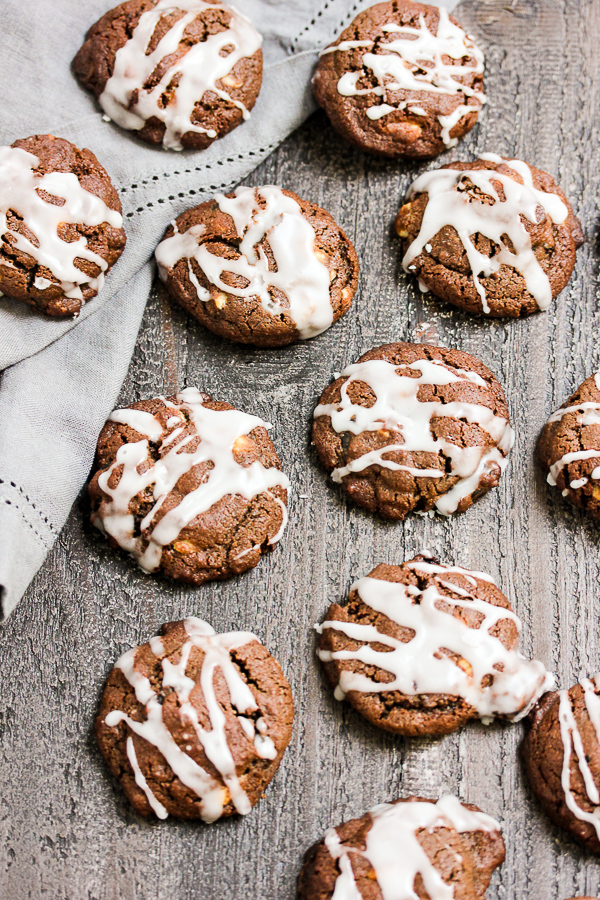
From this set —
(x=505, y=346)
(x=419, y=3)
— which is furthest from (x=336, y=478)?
(x=419, y=3)

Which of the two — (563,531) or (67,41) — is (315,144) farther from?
(563,531)

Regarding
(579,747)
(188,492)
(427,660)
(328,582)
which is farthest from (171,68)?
(579,747)

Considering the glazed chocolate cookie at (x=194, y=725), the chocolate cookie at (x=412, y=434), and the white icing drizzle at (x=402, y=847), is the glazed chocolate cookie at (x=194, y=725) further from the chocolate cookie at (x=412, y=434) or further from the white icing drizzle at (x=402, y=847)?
the chocolate cookie at (x=412, y=434)

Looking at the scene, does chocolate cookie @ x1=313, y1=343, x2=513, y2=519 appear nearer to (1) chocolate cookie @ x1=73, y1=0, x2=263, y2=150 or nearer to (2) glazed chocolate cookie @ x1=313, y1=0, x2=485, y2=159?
(2) glazed chocolate cookie @ x1=313, y1=0, x2=485, y2=159

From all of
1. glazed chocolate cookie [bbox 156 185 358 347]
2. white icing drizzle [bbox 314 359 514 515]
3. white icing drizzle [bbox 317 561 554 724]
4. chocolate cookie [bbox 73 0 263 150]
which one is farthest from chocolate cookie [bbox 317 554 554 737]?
chocolate cookie [bbox 73 0 263 150]

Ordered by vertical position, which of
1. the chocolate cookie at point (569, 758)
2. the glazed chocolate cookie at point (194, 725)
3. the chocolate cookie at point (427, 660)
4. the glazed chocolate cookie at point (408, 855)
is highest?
the glazed chocolate cookie at point (194, 725)

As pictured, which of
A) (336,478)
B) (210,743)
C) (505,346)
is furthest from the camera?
(505,346)

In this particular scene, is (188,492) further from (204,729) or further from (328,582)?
(204,729)

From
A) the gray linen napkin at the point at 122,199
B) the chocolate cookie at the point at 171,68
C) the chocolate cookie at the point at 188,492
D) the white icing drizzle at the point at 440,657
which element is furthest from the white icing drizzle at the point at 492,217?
the white icing drizzle at the point at 440,657
